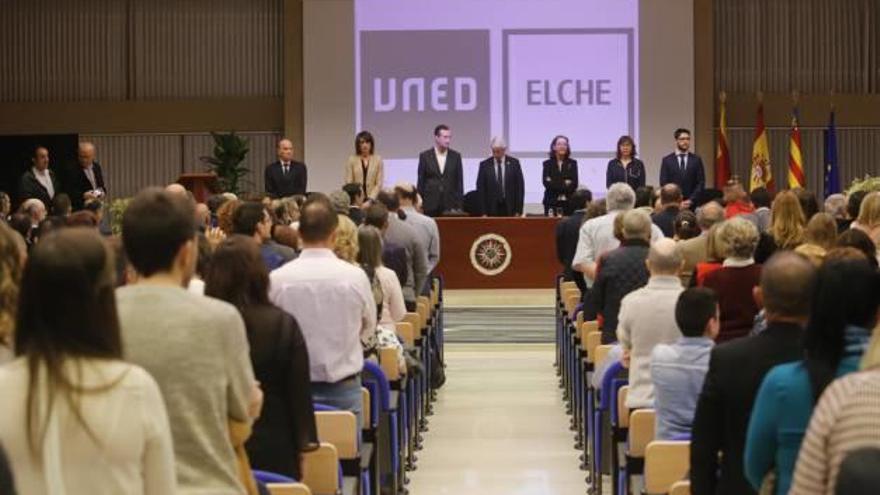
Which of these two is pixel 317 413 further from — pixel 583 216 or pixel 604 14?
pixel 604 14

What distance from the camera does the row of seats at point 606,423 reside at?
540cm

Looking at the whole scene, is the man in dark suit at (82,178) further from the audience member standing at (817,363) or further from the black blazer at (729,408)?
the audience member standing at (817,363)

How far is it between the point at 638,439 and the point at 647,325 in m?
0.63

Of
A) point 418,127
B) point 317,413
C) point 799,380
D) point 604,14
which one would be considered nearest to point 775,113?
point 604,14

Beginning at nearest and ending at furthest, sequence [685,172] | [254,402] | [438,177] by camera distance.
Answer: [254,402]
[438,177]
[685,172]

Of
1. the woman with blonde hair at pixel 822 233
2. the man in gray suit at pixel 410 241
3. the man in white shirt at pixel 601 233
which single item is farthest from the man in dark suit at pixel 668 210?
the woman with blonde hair at pixel 822 233

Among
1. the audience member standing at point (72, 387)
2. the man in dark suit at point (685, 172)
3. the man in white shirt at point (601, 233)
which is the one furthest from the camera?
the man in dark suit at point (685, 172)

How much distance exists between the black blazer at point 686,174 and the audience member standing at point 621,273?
30.5ft

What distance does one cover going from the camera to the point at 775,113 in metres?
21.6

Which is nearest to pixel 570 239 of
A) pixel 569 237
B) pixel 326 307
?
pixel 569 237

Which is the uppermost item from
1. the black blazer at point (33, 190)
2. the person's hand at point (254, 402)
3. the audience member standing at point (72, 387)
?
the black blazer at point (33, 190)

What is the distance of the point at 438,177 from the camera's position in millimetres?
17641

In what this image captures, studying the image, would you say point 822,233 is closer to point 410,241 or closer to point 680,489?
point 680,489

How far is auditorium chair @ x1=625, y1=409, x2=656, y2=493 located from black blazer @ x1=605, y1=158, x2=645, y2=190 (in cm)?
1123
